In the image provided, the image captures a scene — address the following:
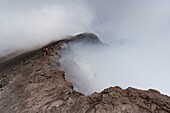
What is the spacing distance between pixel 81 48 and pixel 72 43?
559 centimetres

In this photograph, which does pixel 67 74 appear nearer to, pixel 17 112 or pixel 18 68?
pixel 18 68

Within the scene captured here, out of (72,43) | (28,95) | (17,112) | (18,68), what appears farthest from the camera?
(72,43)

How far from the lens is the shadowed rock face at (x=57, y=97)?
26.0 metres

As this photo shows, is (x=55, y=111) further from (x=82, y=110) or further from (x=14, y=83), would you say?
(x=14, y=83)

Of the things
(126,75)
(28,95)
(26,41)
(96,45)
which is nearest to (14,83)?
(28,95)

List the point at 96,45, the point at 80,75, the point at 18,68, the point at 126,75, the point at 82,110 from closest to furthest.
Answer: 1. the point at 82,110
2. the point at 18,68
3. the point at 80,75
4. the point at 96,45
5. the point at 126,75

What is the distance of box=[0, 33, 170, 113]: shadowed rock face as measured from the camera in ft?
85.4

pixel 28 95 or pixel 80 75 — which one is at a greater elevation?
pixel 80 75

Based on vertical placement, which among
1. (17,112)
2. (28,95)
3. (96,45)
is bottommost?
(17,112)

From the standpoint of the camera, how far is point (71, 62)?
158 feet

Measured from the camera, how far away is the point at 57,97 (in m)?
29.1

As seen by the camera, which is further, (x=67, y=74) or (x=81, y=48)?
(x=81, y=48)

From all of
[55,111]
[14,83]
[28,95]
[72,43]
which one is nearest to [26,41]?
[72,43]

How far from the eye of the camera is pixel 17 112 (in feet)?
93.2
